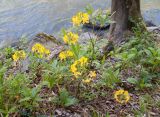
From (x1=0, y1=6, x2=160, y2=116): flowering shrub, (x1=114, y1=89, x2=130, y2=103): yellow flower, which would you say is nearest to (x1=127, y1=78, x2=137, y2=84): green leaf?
(x1=0, y1=6, x2=160, y2=116): flowering shrub

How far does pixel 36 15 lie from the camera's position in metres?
13.3

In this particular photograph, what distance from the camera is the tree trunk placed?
7.17 meters

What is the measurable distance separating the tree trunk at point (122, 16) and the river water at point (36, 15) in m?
4.19

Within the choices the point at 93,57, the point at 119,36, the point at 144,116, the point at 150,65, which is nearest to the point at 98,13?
the point at 93,57

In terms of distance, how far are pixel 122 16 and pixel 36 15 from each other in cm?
648

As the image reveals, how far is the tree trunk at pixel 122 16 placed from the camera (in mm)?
7172

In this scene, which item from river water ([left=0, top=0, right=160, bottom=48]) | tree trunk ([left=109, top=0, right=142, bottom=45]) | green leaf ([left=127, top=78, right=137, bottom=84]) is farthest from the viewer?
river water ([left=0, top=0, right=160, bottom=48])

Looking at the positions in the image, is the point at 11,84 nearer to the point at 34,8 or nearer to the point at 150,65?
the point at 150,65

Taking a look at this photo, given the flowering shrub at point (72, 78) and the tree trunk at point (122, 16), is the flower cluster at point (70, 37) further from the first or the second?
the tree trunk at point (122, 16)

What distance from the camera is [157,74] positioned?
5191mm

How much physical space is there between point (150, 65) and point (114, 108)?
1.18 meters

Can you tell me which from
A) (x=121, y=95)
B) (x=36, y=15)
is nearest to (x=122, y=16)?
(x=121, y=95)

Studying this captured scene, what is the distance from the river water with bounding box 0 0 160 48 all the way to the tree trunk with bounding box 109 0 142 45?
13.7 ft

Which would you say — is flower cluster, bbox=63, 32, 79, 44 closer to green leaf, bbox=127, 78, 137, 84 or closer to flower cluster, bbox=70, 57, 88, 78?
Answer: flower cluster, bbox=70, 57, 88, 78
